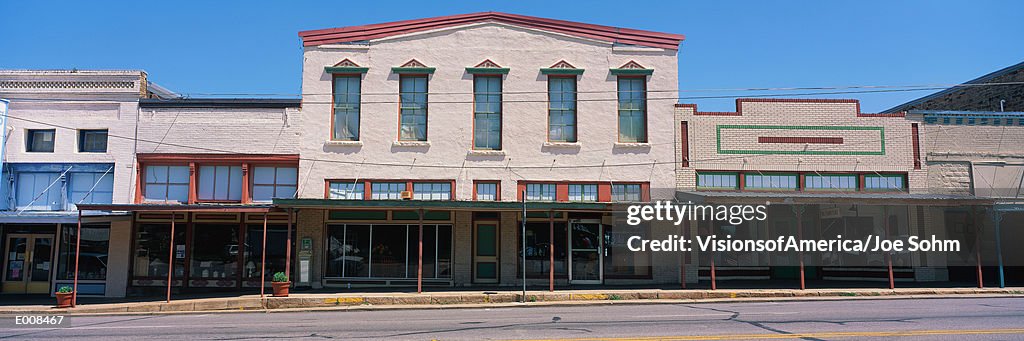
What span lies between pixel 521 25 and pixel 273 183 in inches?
344

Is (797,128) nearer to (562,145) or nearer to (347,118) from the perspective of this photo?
(562,145)

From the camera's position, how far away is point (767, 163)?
2155 centimetres

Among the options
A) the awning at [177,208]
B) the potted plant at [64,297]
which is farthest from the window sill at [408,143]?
the potted plant at [64,297]

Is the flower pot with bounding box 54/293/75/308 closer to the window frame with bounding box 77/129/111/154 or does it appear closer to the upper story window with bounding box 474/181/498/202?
the window frame with bounding box 77/129/111/154

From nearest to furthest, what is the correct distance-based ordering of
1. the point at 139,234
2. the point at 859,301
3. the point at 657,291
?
the point at 859,301, the point at 657,291, the point at 139,234

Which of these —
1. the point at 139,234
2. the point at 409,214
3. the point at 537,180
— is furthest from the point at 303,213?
the point at 537,180

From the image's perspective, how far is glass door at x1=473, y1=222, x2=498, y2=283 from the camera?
69.7ft

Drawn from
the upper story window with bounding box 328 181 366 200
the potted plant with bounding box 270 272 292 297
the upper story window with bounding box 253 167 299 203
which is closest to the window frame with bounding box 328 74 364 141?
the upper story window with bounding box 328 181 366 200

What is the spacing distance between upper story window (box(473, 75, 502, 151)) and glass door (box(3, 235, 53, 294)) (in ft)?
42.6

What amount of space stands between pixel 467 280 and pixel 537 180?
3.58 metres

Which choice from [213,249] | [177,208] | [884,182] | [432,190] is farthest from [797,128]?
[213,249]

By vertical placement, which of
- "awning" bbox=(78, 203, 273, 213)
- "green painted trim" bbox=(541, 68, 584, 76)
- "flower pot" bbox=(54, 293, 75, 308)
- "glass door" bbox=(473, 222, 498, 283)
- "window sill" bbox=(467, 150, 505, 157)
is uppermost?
"green painted trim" bbox=(541, 68, 584, 76)

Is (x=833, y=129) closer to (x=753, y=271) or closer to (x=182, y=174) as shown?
(x=753, y=271)

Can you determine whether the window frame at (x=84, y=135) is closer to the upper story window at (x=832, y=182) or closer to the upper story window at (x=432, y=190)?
the upper story window at (x=432, y=190)
